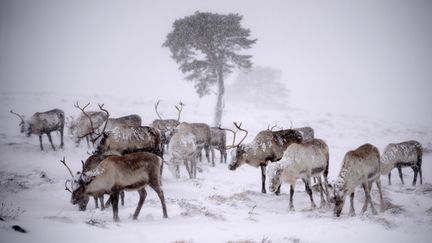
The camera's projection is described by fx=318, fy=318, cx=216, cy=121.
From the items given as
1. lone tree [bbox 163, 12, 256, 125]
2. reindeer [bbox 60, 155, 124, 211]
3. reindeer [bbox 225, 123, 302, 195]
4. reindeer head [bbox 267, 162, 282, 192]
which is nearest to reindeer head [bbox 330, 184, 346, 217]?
reindeer head [bbox 267, 162, 282, 192]

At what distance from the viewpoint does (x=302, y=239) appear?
7.90 m

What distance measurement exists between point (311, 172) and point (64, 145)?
553 inches

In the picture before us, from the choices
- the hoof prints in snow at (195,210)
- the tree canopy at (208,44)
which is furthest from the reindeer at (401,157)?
the tree canopy at (208,44)

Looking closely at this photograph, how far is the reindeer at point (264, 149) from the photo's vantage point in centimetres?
1370

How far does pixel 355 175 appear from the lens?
1049 centimetres

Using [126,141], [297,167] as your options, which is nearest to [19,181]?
[126,141]

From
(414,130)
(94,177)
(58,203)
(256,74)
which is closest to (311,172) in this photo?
(94,177)

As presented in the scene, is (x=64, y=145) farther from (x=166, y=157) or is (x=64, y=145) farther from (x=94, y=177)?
(x=94, y=177)

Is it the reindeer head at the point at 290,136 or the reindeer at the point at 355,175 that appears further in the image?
the reindeer head at the point at 290,136

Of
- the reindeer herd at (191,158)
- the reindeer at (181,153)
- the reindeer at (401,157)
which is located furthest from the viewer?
the reindeer at (401,157)

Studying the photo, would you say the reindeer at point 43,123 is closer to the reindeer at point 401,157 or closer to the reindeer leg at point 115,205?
the reindeer leg at point 115,205

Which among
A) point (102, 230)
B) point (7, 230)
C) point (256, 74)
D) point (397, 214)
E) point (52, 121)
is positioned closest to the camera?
point (7, 230)

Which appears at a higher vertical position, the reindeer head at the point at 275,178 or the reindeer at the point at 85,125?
the reindeer at the point at 85,125

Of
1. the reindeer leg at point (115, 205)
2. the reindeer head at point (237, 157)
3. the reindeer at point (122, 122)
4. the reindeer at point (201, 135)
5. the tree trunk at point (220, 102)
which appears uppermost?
the tree trunk at point (220, 102)
